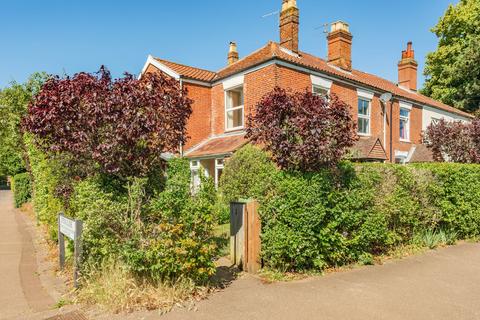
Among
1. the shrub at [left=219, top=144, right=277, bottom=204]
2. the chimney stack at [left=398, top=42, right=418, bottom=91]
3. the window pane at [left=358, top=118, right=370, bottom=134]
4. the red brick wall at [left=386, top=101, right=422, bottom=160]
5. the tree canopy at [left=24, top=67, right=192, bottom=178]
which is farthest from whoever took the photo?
the chimney stack at [left=398, top=42, right=418, bottom=91]

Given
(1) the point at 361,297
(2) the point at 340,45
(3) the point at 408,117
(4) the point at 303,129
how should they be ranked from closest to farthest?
(1) the point at 361,297
(4) the point at 303,129
(2) the point at 340,45
(3) the point at 408,117

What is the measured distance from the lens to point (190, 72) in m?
15.9

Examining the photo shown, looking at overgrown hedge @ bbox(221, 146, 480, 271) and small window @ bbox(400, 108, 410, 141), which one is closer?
overgrown hedge @ bbox(221, 146, 480, 271)

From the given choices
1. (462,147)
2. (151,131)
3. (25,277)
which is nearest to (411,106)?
(462,147)

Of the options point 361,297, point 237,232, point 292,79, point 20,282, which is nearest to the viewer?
point 361,297

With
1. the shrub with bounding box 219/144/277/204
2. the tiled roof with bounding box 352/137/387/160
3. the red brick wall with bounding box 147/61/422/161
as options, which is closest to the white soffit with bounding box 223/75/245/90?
the red brick wall with bounding box 147/61/422/161

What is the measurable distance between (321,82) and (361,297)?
10.8 m

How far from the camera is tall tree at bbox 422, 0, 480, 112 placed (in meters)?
25.7

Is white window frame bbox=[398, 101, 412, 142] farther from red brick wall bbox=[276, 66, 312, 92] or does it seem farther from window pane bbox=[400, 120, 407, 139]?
red brick wall bbox=[276, 66, 312, 92]

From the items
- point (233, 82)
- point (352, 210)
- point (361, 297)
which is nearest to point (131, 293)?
point (361, 297)

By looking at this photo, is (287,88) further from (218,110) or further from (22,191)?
(22,191)

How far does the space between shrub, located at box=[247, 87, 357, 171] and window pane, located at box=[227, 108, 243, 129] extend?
29.9ft

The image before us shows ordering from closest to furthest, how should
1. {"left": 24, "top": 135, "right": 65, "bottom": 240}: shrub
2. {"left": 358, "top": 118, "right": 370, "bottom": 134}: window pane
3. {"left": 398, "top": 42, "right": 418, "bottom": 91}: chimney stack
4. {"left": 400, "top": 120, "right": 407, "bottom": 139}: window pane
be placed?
{"left": 24, "top": 135, "right": 65, "bottom": 240}: shrub
{"left": 358, "top": 118, "right": 370, "bottom": 134}: window pane
{"left": 400, "top": 120, "right": 407, "bottom": 139}: window pane
{"left": 398, "top": 42, "right": 418, "bottom": 91}: chimney stack

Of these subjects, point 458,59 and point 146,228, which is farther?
point 458,59
